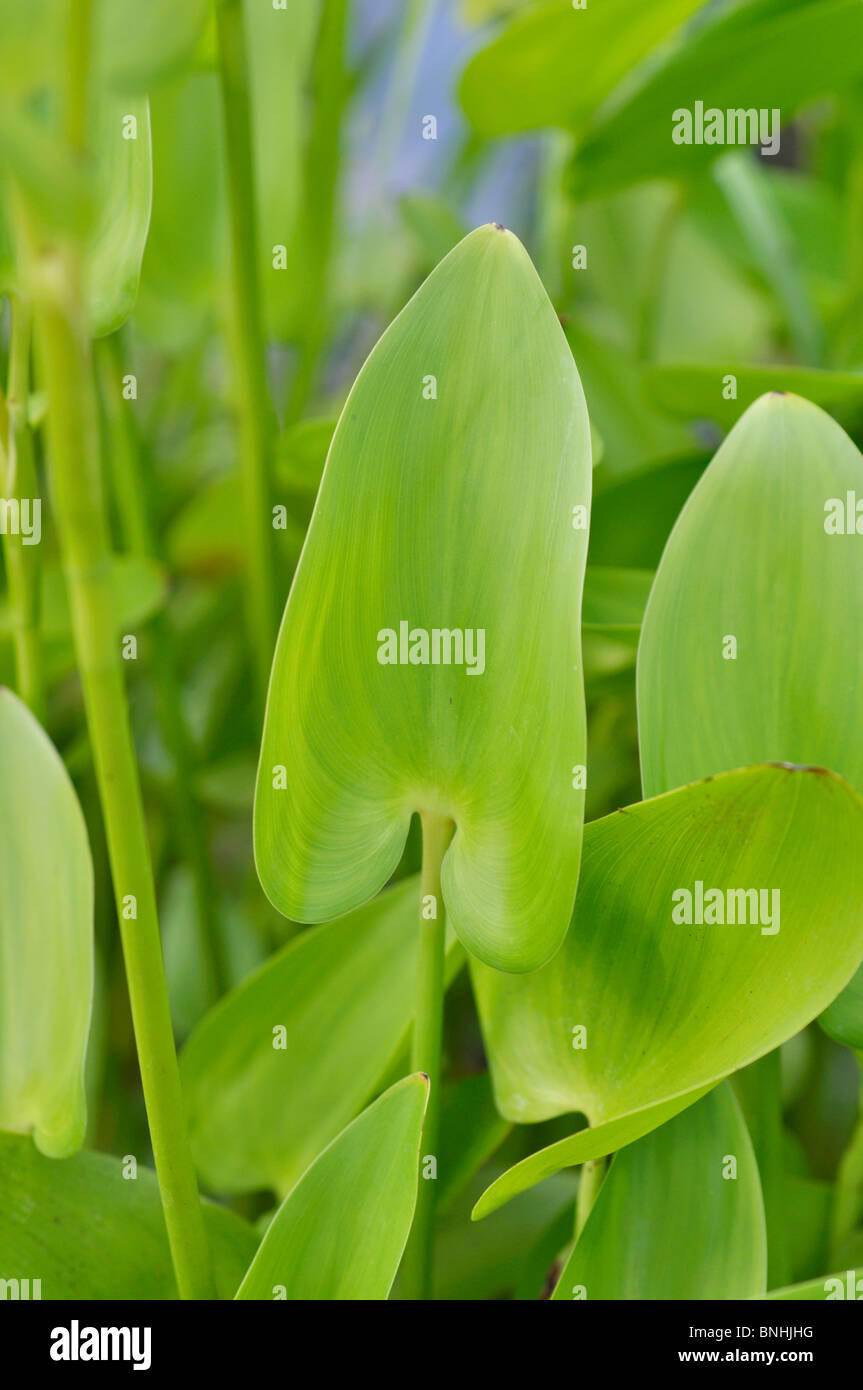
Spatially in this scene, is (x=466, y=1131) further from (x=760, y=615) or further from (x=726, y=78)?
(x=726, y=78)

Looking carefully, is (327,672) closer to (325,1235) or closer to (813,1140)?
(325,1235)

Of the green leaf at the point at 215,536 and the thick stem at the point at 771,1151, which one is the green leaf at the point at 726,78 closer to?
the green leaf at the point at 215,536

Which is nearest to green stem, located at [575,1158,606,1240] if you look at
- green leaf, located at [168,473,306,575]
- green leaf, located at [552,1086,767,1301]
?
green leaf, located at [552,1086,767,1301]

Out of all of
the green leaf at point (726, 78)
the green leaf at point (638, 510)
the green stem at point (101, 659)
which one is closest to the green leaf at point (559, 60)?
the green leaf at point (726, 78)

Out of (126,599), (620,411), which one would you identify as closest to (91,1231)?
(126,599)

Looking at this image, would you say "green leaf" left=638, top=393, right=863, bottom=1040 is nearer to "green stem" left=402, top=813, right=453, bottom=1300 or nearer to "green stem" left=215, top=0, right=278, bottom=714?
"green stem" left=402, top=813, right=453, bottom=1300
